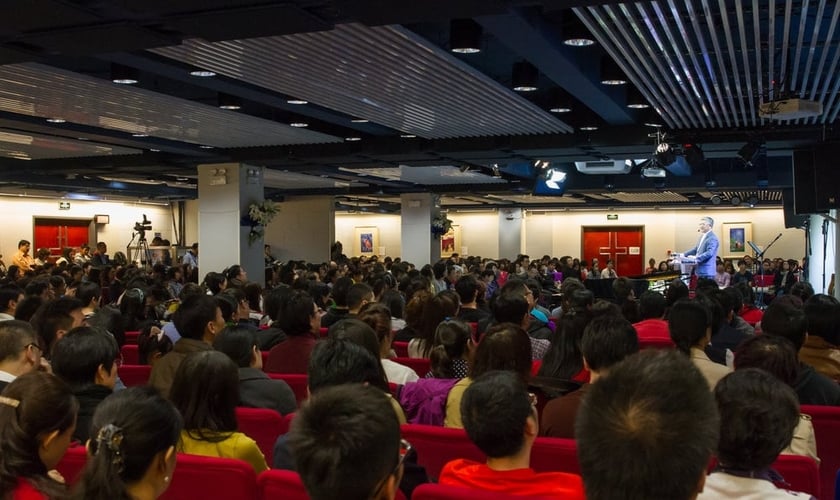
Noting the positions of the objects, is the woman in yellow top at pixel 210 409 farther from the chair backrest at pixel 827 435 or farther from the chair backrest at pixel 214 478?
the chair backrest at pixel 827 435

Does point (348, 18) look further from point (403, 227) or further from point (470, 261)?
point (403, 227)

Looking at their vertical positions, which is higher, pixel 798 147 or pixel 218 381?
pixel 798 147

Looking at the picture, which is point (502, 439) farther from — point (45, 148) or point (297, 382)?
point (45, 148)

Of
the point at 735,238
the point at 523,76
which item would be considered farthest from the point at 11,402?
the point at 735,238

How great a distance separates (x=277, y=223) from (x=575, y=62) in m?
17.2

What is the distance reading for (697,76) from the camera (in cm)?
749

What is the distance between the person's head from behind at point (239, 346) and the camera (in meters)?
4.30

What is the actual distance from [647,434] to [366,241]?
1320 inches

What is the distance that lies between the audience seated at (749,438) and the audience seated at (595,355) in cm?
126

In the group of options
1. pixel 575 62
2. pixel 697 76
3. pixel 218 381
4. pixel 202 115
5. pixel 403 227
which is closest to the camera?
pixel 218 381

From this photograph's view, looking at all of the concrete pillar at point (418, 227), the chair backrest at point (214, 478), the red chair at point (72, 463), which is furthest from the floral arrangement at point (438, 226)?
the chair backrest at point (214, 478)

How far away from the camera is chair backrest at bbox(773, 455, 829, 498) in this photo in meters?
2.82

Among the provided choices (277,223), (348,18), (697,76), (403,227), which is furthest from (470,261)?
(348,18)

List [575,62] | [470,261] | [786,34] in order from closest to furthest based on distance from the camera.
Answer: [786,34]
[575,62]
[470,261]
